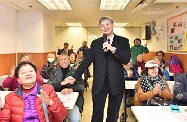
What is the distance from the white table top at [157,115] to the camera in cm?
181

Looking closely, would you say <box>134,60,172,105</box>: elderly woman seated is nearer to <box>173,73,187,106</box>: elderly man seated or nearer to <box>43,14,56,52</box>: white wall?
<box>173,73,187,106</box>: elderly man seated

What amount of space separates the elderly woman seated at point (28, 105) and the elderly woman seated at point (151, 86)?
1.20 metres

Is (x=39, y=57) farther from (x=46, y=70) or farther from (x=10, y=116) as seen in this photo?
(x=10, y=116)

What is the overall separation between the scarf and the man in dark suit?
0.50 m

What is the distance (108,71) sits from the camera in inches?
97.0

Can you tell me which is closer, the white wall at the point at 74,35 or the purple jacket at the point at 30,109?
the purple jacket at the point at 30,109

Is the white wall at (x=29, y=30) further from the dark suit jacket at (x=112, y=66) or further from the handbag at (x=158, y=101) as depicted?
the handbag at (x=158, y=101)

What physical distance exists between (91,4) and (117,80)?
3552mm

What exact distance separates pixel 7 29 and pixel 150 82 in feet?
14.4

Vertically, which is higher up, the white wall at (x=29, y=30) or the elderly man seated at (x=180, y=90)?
the white wall at (x=29, y=30)

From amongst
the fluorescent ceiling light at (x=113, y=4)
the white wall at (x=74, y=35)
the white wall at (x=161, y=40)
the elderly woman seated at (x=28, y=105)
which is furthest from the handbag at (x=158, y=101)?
the white wall at (x=74, y=35)

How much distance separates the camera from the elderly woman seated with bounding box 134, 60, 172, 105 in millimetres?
2783

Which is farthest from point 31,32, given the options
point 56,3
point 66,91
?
point 66,91

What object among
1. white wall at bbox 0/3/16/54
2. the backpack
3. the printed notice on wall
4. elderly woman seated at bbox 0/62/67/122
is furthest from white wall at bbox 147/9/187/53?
elderly woman seated at bbox 0/62/67/122
